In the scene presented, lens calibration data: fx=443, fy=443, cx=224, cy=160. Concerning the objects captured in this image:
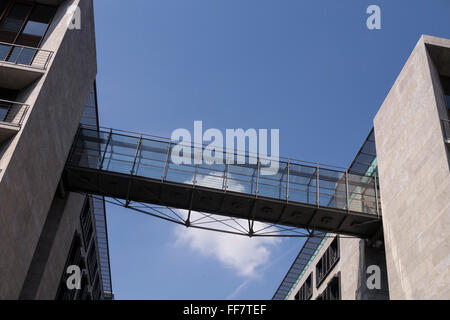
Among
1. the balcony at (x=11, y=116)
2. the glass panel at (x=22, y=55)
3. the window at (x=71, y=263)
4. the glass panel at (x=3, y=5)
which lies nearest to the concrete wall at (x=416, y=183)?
the balcony at (x=11, y=116)

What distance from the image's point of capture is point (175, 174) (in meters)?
27.0

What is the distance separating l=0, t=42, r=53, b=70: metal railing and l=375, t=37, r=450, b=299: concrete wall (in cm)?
1899

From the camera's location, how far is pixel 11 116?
69.5 feet

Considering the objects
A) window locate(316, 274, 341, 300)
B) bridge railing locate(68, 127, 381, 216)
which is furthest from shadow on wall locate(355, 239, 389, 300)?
window locate(316, 274, 341, 300)

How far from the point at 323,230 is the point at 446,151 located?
1012cm

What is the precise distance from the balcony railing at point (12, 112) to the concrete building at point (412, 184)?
19.0 m

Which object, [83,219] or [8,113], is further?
[83,219]

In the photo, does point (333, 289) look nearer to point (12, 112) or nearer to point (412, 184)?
point (412, 184)

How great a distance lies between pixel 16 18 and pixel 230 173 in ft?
49.8

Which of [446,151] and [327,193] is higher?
[327,193]
